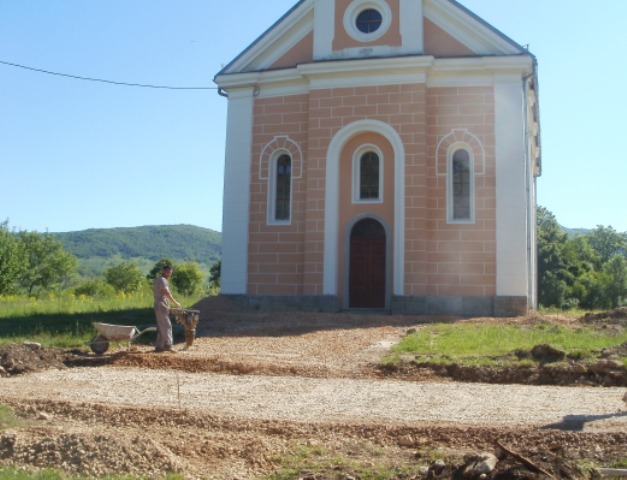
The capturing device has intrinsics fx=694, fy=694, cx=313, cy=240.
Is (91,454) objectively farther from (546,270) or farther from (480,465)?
(546,270)

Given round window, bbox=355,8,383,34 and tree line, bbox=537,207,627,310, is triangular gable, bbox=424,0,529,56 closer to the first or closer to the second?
round window, bbox=355,8,383,34

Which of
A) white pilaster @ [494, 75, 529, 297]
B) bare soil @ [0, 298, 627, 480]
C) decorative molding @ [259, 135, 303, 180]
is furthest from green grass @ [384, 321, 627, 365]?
decorative molding @ [259, 135, 303, 180]

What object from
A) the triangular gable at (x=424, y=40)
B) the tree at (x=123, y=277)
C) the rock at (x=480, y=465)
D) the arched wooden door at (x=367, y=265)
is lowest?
the rock at (x=480, y=465)

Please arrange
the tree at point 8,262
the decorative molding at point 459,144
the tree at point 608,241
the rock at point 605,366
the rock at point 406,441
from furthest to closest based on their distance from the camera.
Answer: the tree at point 608,241 < the tree at point 8,262 < the decorative molding at point 459,144 < the rock at point 605,366 < the rock at point 406,441

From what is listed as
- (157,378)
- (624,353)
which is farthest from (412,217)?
(157,378)

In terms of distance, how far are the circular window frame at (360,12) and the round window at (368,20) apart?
0.09 meters

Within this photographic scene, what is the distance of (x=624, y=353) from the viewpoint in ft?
40.2

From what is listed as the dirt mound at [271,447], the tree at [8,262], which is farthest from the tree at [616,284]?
the tree at [8,262]

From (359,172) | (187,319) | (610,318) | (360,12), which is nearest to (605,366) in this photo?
(610,318)

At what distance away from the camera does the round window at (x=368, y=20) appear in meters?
24.3

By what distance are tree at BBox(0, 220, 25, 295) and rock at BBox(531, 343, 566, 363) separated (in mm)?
55628

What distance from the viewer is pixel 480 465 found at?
17.6 ft

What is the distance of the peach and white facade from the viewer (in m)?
22.4

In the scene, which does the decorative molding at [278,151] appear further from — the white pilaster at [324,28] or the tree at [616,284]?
the tree at [616,284]
